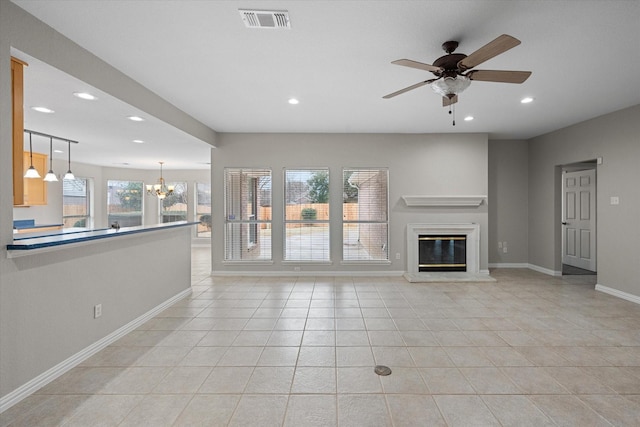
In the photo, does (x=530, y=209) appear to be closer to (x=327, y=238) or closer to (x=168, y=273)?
(x=327, y=238)

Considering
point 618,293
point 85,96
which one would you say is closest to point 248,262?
point 85,96

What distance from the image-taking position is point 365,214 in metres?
5.77

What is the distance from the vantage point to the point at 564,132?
17.6 ft

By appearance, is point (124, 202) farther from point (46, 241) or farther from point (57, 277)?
point (46, 241)

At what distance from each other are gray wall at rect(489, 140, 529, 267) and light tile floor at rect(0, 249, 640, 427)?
86.1 inches

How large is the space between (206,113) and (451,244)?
186 inches

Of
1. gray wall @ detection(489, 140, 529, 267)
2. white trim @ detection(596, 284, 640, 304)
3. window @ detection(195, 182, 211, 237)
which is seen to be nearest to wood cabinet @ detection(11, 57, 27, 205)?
white trim @ detection(596, 284, 640, 304)

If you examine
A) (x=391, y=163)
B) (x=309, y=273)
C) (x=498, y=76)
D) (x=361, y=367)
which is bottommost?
(x=361, y=367)

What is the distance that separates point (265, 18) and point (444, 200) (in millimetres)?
4486

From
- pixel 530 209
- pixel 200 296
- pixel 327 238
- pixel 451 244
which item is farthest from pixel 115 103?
pixel 530 209

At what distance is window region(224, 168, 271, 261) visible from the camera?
5.78 metres

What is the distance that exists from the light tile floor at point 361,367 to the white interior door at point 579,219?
2321 millimetres

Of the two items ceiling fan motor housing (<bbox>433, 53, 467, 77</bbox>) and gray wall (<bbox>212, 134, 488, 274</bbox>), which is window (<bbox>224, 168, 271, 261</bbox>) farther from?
ceiling fan motor housing (<bbox>433, 53, 467, 77</bbox>)

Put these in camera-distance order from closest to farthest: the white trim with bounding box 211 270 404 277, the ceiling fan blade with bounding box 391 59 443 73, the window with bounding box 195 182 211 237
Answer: the ceiling fan blade with bounding box 391 59 443 73, the white trim with bounding box 211 270 404 277, the window with bounding box 195 182 211 237
